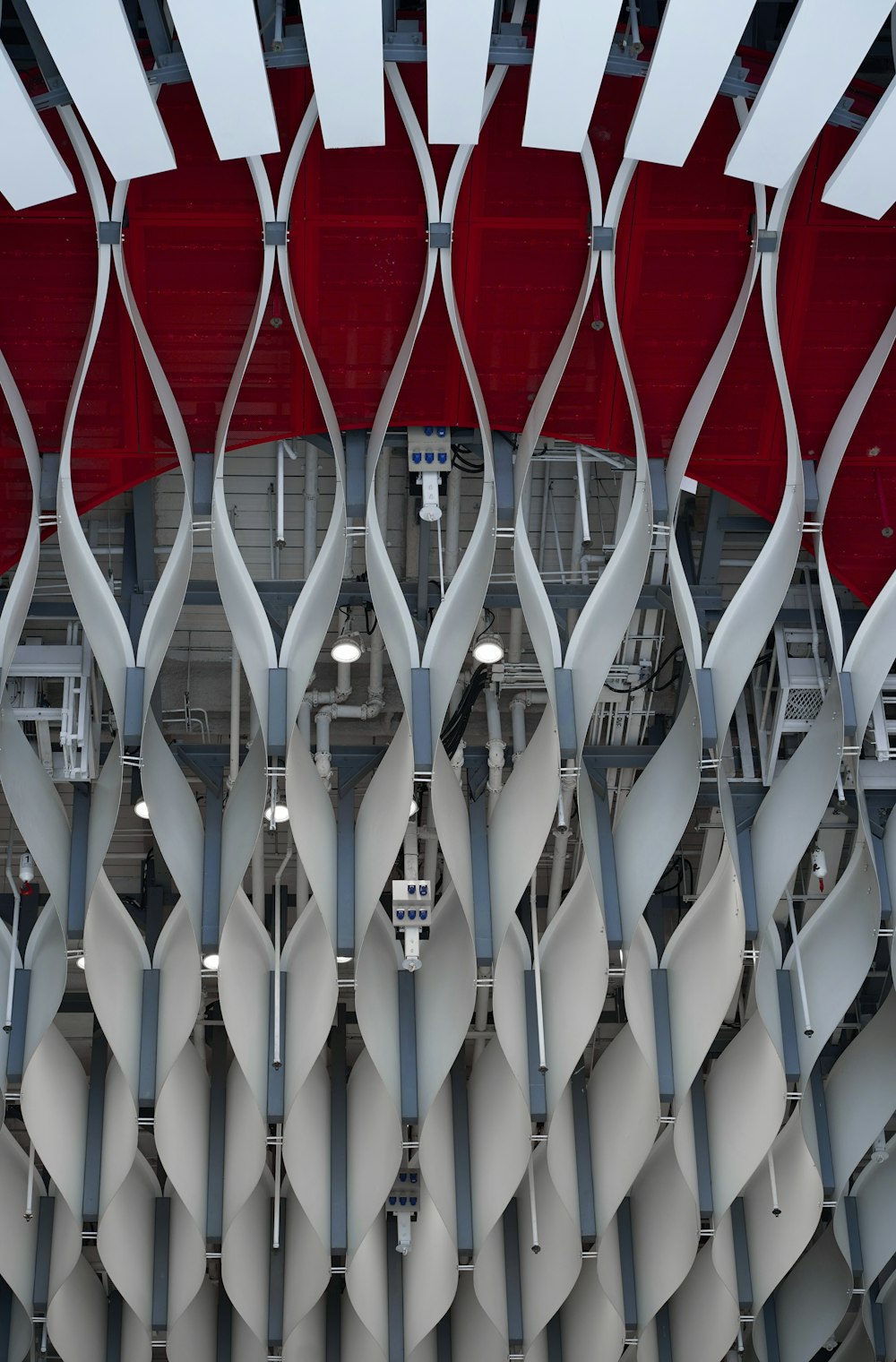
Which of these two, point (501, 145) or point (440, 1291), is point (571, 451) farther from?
point (440, 1291)

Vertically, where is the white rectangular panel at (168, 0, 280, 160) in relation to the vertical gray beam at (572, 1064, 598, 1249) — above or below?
above

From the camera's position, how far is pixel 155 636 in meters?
14.5

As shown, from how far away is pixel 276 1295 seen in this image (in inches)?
698

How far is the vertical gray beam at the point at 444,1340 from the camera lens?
18672 millimetres

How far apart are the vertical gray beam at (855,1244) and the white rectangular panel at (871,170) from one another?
10.2 m

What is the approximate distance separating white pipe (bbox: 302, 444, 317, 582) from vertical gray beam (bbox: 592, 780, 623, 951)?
364cm

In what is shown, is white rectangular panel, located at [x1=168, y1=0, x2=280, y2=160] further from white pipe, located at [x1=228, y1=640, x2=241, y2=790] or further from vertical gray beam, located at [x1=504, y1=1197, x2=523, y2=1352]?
vertical gray beam, located at [x1=504, y1=1197, x2=523, y2=1352]

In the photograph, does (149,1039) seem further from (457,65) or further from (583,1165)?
(457,65)

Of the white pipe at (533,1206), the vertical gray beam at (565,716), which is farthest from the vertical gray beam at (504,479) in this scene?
the white pipe at (533,1206)

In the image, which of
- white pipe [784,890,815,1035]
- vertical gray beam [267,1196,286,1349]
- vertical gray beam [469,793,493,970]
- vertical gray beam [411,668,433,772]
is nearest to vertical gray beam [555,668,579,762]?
vertical gray beam [411,668,433,772]

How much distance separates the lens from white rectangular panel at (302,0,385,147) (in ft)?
37.0

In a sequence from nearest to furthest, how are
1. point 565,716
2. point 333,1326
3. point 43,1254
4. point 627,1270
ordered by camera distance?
point 565,716, point 43,1254, point 627,1270, point 333,1326

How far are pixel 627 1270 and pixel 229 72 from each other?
12.7m

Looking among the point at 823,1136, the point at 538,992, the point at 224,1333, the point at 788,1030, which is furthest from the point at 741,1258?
the point at 224,1333
